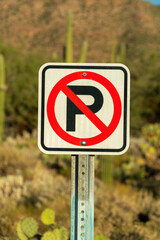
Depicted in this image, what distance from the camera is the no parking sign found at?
7.38 feet

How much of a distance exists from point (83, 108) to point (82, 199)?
1.79 ft

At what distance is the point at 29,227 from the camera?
345cm

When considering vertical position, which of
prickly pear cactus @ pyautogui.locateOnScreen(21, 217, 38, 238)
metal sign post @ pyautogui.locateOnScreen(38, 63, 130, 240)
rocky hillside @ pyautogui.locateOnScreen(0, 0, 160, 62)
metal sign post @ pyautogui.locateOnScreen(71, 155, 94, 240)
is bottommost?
prickly pear cactus @ pyautogui.locateOnScreen(21, 217, 38, 238)

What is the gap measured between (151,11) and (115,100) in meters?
55.3

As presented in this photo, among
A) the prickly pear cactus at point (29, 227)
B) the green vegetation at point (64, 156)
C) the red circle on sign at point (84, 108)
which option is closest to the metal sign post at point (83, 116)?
the red circle on sign at point (84, 108)

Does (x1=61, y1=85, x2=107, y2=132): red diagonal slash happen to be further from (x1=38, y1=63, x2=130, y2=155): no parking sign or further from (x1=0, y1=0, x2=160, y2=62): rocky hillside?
(x1=0, y1=0, x2=160, y2=62): rocky hillside

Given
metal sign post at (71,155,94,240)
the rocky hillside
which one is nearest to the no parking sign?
metal sign post at (71,155,94,240)

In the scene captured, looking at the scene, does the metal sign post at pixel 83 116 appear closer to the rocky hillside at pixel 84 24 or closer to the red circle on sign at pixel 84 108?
the red circle on sign at pixel 84 108

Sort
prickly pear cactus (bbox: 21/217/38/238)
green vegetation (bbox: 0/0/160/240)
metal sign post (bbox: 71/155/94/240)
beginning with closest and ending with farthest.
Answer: metal sign post (bbox: 71/155/94/240)
prickly pear cactus (bbox: 21/217/38/238)
green vegetation (bbox: 0/0/160/240)

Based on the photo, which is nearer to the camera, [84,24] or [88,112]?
[88,112]

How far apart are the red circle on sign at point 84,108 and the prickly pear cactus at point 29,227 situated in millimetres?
1487

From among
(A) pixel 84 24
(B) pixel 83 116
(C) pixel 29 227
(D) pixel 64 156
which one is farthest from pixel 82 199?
(A) pixel 84 24

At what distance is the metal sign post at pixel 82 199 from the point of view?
87.0 inches

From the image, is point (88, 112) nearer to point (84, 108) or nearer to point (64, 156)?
point (84, 108)
